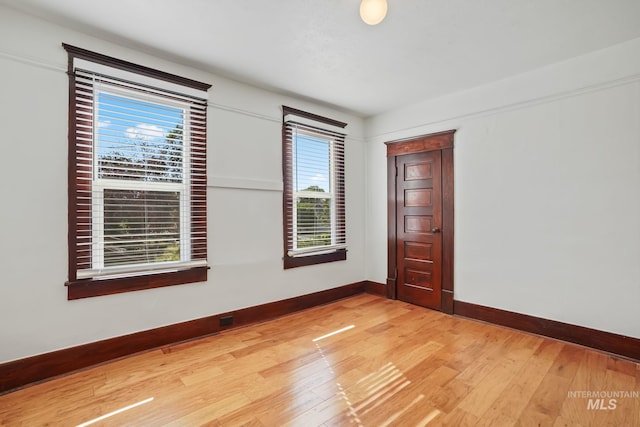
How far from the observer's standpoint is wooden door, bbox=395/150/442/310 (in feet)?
12.6

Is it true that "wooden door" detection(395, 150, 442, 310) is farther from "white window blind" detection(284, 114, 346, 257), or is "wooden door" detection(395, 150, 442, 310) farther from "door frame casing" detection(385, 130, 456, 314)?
"white window blind" detection(284, 114, 346, 257)

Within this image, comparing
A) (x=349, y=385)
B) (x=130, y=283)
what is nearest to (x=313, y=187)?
(x=130, y=283)

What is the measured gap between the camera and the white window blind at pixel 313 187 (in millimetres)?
3771

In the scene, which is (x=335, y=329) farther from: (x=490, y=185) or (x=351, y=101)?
(x=351, y=101)

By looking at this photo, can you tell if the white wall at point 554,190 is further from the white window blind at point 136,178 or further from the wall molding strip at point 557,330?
the white window blind at point 136,178

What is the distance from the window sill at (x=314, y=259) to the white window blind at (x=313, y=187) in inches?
2.0

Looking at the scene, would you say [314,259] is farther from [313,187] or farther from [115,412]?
[115,412]

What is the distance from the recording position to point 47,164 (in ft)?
7.47

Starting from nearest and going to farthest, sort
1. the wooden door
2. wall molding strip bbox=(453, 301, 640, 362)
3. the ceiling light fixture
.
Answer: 1. the ceiling light fixture
2. wall molding strip bbox=(453, 301, 640, 362)
3. the wooden door

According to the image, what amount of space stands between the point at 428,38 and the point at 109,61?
2.65 meters

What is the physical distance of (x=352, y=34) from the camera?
96.4 inches

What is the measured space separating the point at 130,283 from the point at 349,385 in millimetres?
1982

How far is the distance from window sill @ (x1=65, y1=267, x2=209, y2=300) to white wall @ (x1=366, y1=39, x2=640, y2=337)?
299 cm

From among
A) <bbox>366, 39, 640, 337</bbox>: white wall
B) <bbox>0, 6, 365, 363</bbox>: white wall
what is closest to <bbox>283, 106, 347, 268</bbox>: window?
<bbox>0, 6, 365, 363</bbox>: white wall
